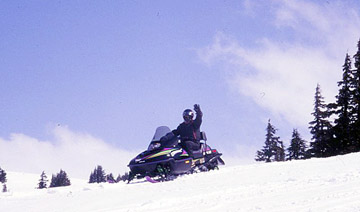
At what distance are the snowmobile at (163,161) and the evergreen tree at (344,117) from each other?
621 inches

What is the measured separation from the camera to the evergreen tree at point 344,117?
2395cm

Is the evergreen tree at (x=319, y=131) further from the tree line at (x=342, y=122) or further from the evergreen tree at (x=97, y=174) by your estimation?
the evergreen tree at (x=97, y=174)

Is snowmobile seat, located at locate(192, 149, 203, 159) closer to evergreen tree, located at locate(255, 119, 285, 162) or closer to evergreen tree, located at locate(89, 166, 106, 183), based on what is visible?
evergreen tree, located at locate(255, 119, 285, 162)

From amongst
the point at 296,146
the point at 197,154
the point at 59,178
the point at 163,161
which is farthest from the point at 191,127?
the point at 59,178

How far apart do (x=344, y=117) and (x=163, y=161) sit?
744 inches

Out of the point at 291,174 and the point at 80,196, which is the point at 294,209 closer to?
the point at 291,174

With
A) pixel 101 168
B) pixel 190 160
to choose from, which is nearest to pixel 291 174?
pixel 190 160

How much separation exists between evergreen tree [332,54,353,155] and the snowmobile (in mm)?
15785

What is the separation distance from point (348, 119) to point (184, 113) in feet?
56.5

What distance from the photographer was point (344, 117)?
969 inches

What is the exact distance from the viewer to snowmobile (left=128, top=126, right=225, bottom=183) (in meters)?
10.2

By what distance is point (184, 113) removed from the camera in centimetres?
1196

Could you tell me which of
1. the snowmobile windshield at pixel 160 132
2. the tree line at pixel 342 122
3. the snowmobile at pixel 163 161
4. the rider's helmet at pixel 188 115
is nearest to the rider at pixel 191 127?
the rider's helmet at pixel 188 115

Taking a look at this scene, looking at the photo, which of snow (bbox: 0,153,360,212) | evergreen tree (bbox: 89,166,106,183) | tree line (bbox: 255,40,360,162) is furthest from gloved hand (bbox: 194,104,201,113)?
evergreen tree (bbox: 89,166,106,183)
